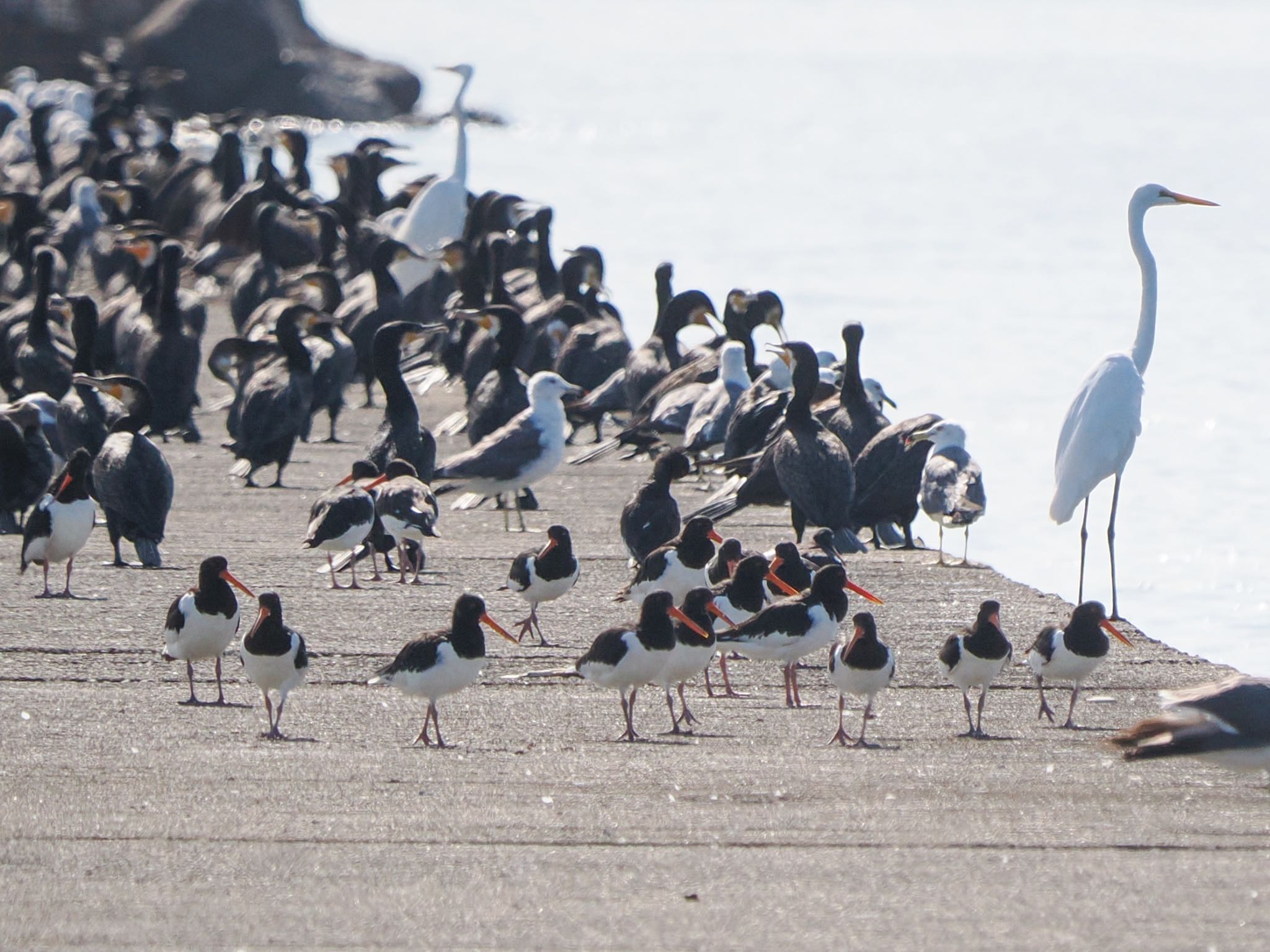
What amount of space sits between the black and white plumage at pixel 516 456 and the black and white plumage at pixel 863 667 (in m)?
5.15

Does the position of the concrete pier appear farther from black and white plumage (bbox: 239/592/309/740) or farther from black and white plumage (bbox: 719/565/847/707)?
black and white plumage (bbox: 719/565/847/707)

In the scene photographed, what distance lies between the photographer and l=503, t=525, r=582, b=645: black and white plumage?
360 inches

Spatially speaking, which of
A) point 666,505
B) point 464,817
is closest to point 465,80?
point 666,505

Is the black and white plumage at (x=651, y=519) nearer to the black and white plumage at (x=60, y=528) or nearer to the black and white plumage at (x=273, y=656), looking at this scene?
the black and white plumage at (x=60, y=528)

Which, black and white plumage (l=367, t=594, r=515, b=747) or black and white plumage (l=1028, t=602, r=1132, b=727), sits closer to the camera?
black and white plumage (l=367, t=594, r=515, b=747)

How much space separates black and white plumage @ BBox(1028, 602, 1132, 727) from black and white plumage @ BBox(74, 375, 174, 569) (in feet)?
16.4

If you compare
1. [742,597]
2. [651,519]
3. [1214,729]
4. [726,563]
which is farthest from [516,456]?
[1214,729]

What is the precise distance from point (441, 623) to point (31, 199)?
1756 cm

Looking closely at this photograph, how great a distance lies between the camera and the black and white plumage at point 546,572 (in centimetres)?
913

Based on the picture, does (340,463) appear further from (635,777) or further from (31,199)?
(31,199)

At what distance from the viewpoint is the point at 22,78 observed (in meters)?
49.8

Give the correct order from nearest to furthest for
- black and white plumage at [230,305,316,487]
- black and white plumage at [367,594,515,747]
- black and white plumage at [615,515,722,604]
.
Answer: black and white plumage at [367,594,515,747]
black and white plumage at [615,515,722,604]
black and white plumage at [230,305,316,487]

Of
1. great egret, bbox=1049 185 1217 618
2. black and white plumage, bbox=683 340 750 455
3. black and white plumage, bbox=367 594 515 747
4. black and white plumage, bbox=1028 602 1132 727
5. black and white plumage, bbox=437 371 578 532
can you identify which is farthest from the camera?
black and white plumage, bbox=683 340 750 455

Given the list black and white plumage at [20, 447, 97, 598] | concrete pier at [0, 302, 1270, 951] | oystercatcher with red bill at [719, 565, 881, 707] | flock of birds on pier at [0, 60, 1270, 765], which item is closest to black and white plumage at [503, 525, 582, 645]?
flock of birds on pier at [0, 60, 1270, 765]
